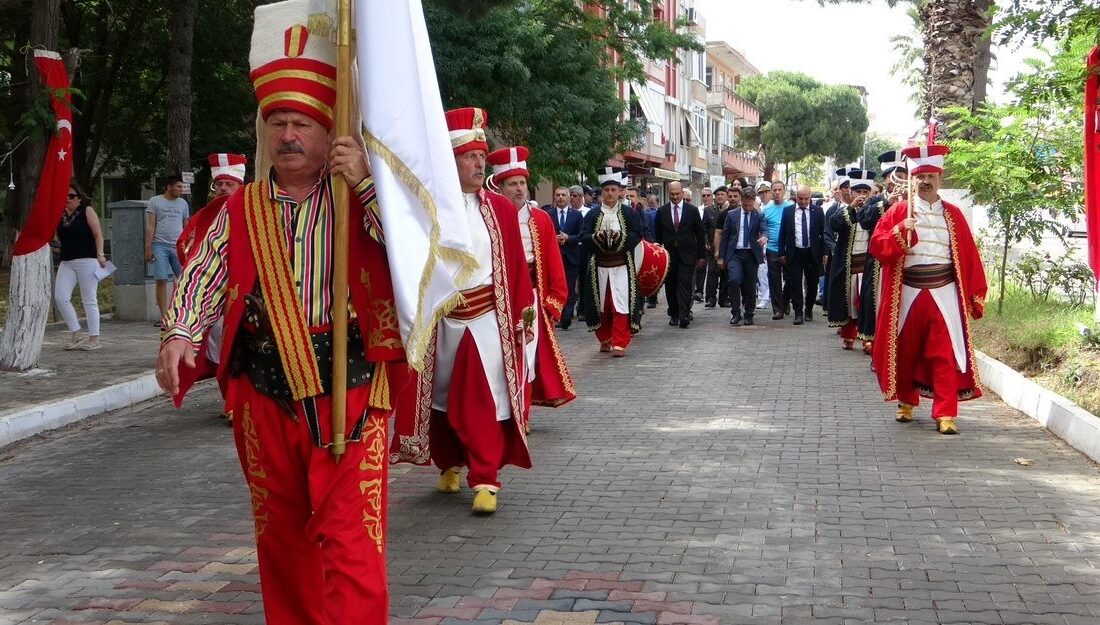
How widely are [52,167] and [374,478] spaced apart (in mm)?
8934

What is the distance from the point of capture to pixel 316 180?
4.02 meters

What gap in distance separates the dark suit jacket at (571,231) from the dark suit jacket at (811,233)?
2955mm

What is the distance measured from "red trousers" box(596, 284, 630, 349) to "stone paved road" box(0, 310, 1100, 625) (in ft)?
14.9

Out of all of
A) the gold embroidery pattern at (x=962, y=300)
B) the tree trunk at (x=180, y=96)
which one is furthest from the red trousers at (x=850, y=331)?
the tree trunk at (x=180, y=96)

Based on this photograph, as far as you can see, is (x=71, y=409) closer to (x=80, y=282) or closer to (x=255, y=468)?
(x=80, y=282)

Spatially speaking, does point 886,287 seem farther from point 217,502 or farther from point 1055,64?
point 217,502

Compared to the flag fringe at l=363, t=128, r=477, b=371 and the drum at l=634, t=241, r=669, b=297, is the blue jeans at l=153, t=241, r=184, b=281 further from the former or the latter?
the flag fringe at l=363, t=128, r=477, b=371

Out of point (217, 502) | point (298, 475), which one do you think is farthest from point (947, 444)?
point (298, 475)

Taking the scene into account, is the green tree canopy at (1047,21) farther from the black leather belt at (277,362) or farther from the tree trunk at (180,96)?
the tree trunk at (180,96)

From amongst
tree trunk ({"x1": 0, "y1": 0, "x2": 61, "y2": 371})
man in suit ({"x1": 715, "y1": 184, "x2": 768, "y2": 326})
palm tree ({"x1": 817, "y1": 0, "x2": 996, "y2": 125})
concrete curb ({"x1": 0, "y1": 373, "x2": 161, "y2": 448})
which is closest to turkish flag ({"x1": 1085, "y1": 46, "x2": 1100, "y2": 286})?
palm tree ({"x1": 817, "y1": 0, "x2": 996, "y2": 125})

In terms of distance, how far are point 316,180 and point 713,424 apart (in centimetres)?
618

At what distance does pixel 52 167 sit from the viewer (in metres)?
11.8

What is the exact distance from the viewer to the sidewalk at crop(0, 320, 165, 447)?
389 inches

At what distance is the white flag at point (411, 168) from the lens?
3750 mm
